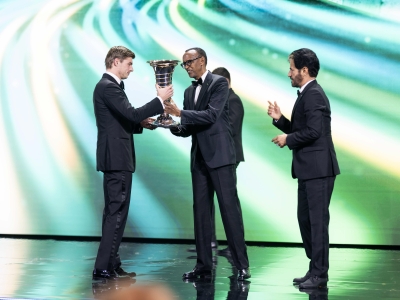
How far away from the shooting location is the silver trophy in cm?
423

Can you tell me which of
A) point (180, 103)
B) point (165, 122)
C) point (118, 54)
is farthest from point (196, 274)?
point (180, 103)

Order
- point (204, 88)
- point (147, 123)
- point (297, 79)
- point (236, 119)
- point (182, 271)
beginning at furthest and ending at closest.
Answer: point (236, 119) → point (182, 271) → point (147, 123) → point (204, 88) → point (297, 79)

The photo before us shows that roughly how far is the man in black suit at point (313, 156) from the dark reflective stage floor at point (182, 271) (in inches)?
9.0

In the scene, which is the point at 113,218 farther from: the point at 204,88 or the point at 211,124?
the point at 204,88

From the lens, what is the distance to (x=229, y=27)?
6234mm

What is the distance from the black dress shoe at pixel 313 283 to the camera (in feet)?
13.3

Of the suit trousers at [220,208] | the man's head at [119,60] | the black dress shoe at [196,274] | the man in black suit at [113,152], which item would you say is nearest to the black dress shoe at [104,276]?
the man in black suit at [113,152]

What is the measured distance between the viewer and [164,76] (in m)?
4.30

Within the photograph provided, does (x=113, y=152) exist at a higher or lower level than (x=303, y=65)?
lower

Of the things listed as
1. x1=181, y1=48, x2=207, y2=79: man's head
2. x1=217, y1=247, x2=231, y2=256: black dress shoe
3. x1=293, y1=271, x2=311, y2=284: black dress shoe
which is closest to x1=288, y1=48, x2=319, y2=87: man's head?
x1=181, y1=48, x2=207, y2=79: man's head

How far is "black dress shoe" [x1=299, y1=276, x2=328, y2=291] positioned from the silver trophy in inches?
48.8

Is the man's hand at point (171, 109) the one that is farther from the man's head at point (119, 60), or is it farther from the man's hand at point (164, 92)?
the man's head at point (119, 60)

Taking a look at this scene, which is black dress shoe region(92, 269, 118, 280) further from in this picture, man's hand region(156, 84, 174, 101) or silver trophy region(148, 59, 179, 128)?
man's hand region(156, 84, 174, 101)

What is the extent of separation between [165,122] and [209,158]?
0.36m
